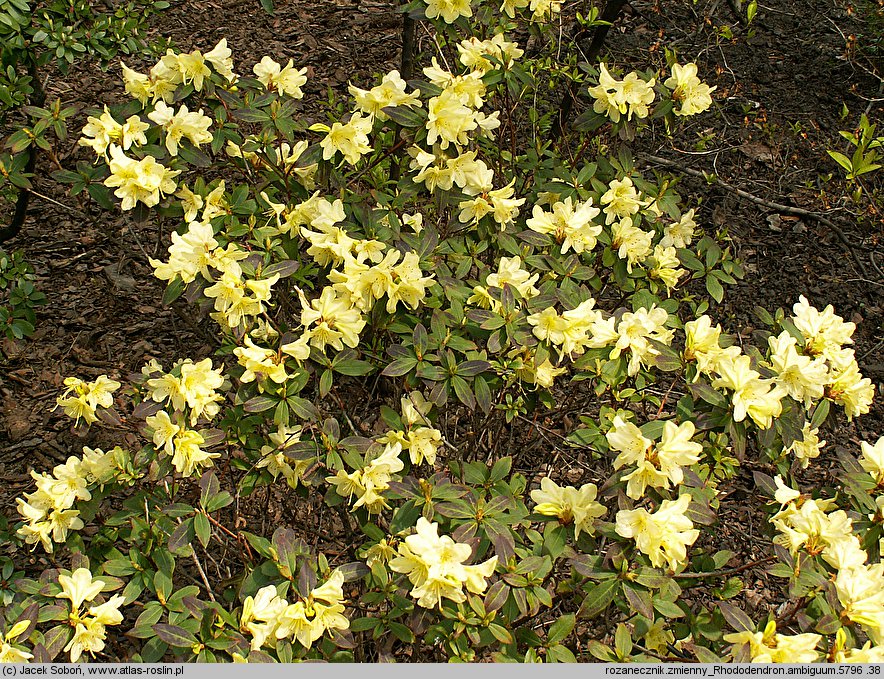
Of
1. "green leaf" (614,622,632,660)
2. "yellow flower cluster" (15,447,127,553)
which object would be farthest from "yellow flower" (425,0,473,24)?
"green leaf" (614,622,632,660)

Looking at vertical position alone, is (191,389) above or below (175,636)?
above

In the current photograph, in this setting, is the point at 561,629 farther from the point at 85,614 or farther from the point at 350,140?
the point at 350,140

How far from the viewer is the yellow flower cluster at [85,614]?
1.59 meters

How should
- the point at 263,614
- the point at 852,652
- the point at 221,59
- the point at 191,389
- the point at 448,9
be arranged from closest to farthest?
the point at 852,652 < the point at 263,614 < the point at 191,389 < the point at 221,59 < the point at 448,9

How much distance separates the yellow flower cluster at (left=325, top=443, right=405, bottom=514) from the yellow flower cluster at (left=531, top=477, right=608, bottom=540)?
1.04 feet

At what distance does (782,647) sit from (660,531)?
0.94 feet

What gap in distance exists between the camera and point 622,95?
7.23 ft

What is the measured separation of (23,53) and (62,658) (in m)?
1.77

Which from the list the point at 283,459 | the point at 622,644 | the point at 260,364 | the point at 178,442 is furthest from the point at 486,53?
the point at 622,644

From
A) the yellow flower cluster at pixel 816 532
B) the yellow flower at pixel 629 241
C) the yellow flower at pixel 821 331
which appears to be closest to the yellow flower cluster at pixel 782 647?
the yellow flower cluster at pixel 816 532

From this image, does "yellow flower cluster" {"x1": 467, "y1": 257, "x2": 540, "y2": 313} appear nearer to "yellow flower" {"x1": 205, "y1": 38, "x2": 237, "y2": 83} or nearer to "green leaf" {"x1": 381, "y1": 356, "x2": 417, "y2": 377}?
"green leaf" {"x1": 381, "y1": 356, "x2": 417, "y2": 377}

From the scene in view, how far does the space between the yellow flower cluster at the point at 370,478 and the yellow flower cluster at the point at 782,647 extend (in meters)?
0.77

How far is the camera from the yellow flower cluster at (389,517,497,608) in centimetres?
146
